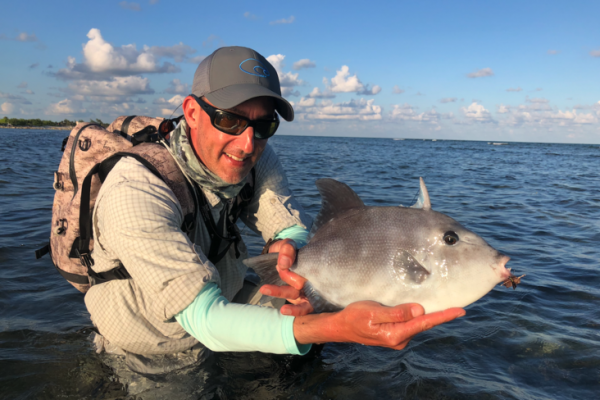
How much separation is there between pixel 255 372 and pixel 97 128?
8.35 ft

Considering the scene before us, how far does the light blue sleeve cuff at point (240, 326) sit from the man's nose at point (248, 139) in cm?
106

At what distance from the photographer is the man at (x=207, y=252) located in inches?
86.4

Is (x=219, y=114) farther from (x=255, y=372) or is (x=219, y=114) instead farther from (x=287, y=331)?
(x=255, y=372)

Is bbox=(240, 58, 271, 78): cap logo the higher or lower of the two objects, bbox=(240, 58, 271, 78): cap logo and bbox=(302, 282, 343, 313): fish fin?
the higher

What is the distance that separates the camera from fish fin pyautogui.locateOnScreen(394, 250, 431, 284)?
7.29ft

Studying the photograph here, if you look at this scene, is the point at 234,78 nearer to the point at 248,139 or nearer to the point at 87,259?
the point at 248,139

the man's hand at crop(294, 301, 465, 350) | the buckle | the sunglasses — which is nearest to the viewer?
the man's hand at crop(294, 301, 465, 350)

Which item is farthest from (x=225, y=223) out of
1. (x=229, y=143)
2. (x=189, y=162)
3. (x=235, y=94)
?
(x=235, y=94)

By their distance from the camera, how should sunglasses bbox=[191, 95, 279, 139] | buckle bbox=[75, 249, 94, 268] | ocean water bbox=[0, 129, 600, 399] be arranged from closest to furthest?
sunglasses bbox=[191, 95, 279, 139] → buckle bbox=[75, 249, 94, 268] → ocean water bbox=[0, 129, 600, 399]

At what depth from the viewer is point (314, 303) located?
8.04 feet

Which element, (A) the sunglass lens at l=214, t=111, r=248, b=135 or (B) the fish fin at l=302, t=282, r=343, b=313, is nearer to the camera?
(B) the fish fin at l=302, t=282, r=343, b=313

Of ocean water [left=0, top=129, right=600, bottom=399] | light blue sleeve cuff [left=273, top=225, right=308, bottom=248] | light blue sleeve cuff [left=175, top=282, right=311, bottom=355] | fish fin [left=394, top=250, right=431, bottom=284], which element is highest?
fish fin [left=394, top=250, right=431, bottom=284]

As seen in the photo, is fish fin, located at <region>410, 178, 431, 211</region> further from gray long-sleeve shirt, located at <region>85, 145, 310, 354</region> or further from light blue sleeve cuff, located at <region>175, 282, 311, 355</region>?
gray long-sleeve shirt, located at <region>85, 145, 310, 354</region>

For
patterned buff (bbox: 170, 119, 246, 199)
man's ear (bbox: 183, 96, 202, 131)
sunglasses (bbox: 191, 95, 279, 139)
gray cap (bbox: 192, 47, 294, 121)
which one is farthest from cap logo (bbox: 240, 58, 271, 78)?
patterned buff (bbox: 170, 119, 246, 199)
